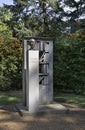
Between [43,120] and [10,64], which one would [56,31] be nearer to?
[10,64]

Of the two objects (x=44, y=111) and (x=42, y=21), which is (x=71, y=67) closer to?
(x=44, y=111)

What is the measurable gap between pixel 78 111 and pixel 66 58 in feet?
12.2

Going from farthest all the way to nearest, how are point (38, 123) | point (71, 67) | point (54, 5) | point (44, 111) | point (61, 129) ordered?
point (54, 5), point (71, 67), point (44, 111), point (38, 123), point (61, 129)

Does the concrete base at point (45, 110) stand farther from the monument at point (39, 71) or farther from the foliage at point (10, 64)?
the foliage at point (10, 64)

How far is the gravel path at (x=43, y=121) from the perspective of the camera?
5.61 m

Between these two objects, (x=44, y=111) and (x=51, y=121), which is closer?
(x=51, y=121)

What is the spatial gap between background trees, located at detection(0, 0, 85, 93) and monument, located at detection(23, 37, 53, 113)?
2687 mm

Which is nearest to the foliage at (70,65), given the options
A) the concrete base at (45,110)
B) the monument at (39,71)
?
the monument at (39,71)

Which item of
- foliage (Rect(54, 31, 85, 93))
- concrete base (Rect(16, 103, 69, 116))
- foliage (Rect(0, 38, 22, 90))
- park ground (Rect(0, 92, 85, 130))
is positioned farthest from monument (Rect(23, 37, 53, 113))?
foliage (Rect(0, 38, 22, 90))

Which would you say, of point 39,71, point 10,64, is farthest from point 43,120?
point 10,64

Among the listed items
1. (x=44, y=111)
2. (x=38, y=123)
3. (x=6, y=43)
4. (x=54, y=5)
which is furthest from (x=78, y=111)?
(x=54, y=5)

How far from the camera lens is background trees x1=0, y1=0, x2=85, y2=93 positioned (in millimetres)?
10414

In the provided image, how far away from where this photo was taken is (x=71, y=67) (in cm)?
1041

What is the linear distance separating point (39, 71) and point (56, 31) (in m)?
13.8
